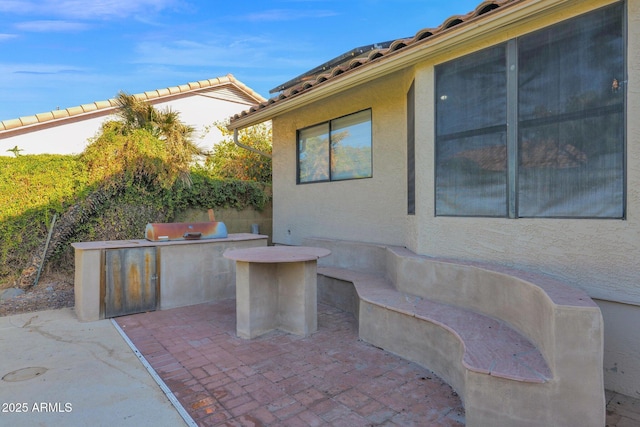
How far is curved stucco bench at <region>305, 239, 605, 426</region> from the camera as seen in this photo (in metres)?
2.39

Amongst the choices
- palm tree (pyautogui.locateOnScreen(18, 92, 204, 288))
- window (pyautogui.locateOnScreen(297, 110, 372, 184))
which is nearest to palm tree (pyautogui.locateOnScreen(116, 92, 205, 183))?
palm tree (pyautogui.locateOnScreen(18, 92, 204, 288))

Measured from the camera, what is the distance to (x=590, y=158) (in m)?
3.37

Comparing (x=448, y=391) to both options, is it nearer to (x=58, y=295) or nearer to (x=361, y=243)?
(x=361, y=243)

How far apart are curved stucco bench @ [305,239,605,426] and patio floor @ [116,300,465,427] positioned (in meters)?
0.28

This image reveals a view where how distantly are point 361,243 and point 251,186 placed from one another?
4617mm

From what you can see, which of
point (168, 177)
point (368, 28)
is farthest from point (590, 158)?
point (368, 28)

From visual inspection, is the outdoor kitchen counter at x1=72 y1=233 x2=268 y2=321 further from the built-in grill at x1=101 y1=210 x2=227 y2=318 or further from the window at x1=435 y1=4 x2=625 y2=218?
the window at x1=435 y1=4 x2=625 y2=218

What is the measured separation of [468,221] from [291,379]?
275cm

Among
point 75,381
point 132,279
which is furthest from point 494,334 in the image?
point 132,279

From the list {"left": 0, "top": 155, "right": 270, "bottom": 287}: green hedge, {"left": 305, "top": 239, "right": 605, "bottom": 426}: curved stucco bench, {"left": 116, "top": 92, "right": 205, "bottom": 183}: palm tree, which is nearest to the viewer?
{"left": 305, "top": 239, "right": 605, "bottom": 426}: curved stucco bench

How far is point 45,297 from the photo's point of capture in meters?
6.43

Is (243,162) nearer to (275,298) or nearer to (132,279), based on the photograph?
(132,279)

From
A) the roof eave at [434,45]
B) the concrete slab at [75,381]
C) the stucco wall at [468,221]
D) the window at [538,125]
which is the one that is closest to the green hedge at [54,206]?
the concrete slab at [75,381]

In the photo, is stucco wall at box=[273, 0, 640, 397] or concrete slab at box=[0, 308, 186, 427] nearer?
concrete slab at box=[0, 308, 186, 427]
